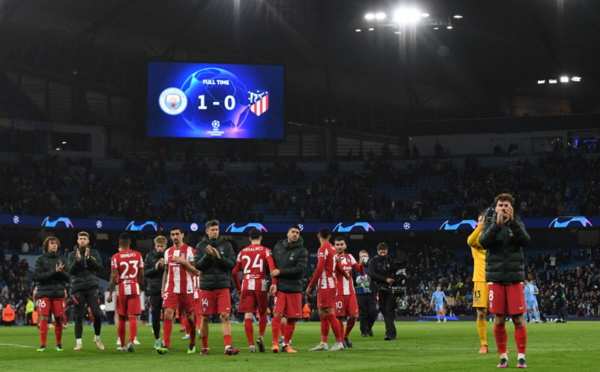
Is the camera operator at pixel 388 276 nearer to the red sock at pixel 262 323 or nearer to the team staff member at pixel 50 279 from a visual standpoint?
the red sock at pixel 262 323

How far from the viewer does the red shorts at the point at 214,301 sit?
17.3 meters

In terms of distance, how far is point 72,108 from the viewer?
62.6 m

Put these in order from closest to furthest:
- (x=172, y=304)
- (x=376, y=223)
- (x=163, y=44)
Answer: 1. (x=172, y=304)
2. (x=376, y=223)
3. (x=163, y=44)

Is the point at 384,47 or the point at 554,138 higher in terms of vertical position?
the point at 384,47

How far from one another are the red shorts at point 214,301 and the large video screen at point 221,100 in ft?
138

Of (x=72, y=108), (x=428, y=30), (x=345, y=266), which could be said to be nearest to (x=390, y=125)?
(x=428, y=30)

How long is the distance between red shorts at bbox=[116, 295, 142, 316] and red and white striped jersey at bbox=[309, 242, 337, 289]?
3.61 meters

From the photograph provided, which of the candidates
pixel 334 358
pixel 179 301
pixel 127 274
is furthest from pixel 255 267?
pixel 127 274

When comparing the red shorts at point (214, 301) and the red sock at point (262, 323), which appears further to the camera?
the red sock at point (262, 323)

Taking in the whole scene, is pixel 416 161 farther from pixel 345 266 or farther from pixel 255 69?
pixel 345 266

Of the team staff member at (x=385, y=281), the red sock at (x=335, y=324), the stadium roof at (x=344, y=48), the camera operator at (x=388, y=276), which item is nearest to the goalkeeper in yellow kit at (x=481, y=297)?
the red sock at (x=335, y=324)

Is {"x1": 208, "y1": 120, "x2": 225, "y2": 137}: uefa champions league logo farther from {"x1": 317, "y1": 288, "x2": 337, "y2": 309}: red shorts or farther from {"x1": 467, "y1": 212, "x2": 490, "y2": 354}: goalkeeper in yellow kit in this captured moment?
{"x1": 467, "y1": 212, "x2": 490, "y2": 354}: goalkeeper in yellow kit

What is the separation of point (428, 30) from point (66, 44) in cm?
2302

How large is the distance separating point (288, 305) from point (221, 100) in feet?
142
